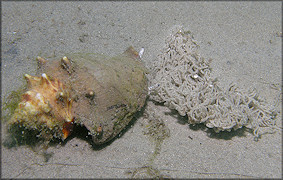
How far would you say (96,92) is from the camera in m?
2.84

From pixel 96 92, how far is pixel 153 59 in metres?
1.88

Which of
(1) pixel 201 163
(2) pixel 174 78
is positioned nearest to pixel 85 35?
(2) pixel 174 78

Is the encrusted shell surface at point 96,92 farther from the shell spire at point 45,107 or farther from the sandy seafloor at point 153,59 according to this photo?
the sandy seafloor at point 153,59

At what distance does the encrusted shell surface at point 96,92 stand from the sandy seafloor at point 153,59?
0.44 metres

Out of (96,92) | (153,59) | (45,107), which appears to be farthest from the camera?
(153,59)

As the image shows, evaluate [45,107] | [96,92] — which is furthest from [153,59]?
[45,107]

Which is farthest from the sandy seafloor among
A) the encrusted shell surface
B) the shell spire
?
the shell spire

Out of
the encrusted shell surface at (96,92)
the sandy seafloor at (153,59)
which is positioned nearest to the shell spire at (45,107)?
the encrusted shell surface at (96,92)

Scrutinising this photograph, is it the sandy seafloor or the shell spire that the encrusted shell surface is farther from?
the sandy seafloor

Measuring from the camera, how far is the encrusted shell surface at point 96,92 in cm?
283

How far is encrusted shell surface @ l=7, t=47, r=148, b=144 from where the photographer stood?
9.29ft

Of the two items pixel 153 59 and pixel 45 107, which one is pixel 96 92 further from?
pixel 153 59

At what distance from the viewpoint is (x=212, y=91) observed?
3.50m

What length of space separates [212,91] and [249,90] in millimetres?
879
